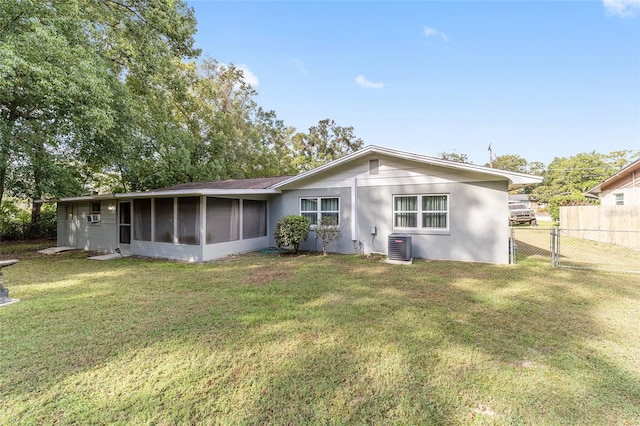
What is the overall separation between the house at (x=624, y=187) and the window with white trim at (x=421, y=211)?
8.72 m

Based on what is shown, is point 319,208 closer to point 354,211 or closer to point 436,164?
point 354,211

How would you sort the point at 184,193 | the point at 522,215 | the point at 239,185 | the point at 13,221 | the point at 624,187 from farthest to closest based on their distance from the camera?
the point at 522,215
the point at 13,221
the point at 624,187
the point at 239,185
the point at 184,193

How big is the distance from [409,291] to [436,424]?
3435 millimetres

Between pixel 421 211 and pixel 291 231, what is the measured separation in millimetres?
4317

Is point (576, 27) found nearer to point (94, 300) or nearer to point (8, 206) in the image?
point (94, 300)

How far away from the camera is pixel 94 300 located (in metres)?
4.92

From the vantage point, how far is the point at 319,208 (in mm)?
10328

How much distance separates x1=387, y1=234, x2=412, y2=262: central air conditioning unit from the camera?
8094 mm

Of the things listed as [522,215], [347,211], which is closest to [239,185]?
[347,211]

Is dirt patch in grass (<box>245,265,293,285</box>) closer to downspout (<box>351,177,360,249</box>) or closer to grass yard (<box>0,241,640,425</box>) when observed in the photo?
grass yard (<box>0,241,640,425</box>)

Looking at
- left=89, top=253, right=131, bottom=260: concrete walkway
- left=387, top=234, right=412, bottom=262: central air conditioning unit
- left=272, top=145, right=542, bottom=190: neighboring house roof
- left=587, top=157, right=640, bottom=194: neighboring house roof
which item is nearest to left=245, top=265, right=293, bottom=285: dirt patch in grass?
left=387, top=234, right=412, bottom=262: central air conditioning unit

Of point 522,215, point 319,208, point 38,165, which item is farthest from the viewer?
point 522,215

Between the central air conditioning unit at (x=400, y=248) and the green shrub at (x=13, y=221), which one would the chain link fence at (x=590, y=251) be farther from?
the green shrub at (x=13, y=221)

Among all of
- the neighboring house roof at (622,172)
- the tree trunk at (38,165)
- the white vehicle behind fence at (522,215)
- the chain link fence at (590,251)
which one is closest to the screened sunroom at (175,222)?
the tree trunk at (38,165)
